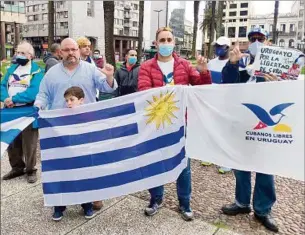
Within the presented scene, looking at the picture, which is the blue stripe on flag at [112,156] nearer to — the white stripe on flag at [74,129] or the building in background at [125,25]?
the white stripe on flag at [74,129]

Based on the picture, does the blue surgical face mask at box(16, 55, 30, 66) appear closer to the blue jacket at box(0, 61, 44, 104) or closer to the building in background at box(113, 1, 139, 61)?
the blue jacket at box(0, 61, 44, 104)

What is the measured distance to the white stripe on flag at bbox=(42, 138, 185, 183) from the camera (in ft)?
10.7

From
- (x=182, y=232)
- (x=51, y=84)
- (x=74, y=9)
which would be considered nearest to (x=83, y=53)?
(x=51, y=84)

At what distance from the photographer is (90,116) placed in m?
3.30

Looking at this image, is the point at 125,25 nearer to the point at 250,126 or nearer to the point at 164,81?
the point at 164,81

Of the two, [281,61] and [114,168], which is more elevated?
[281,61]

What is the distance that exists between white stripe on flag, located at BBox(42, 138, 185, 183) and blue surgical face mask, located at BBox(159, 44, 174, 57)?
0.88m

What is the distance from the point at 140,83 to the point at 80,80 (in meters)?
0.63

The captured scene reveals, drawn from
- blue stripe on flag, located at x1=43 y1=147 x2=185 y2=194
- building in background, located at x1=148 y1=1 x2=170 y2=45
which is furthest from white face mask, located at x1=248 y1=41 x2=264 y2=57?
building in background, located at x1=148 y1=1 x2=170 y2=45

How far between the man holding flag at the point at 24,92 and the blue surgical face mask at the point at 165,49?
5.68ft

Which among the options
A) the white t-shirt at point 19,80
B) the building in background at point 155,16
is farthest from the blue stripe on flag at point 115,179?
the building in background at point 155,16

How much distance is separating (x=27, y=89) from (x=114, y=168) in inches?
67.6

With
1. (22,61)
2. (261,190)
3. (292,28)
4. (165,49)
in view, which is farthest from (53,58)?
(292,28)

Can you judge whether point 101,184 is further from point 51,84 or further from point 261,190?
point 261,190
